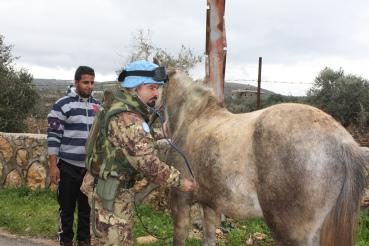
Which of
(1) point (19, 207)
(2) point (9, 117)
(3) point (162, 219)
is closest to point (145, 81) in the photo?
(3) point (162, 219)

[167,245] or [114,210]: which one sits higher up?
[114,210]

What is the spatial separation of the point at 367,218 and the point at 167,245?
8.21ft

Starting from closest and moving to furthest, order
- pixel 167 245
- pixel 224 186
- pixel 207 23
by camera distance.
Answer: pixel 224 186 < pixel 167 245 < pixel 207 23

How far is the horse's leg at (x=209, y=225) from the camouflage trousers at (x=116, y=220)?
68.5 inches

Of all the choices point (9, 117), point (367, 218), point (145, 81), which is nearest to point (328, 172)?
point (145, 81)

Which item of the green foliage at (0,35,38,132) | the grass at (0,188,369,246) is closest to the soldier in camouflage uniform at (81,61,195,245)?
the grass at (0,188,369,246)

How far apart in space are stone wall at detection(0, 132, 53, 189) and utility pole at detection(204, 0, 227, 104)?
354cm

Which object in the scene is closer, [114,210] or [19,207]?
[114,210]

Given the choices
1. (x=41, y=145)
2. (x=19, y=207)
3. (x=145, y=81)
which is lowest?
(x=19, y=207)

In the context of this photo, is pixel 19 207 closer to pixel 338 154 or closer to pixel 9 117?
pixel 338 154

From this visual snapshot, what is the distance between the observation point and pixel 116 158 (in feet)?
10.8

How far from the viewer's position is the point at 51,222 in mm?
6750

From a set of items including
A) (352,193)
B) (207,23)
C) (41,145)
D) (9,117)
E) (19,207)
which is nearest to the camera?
(352,193)

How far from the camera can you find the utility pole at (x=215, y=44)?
6.43 meters
